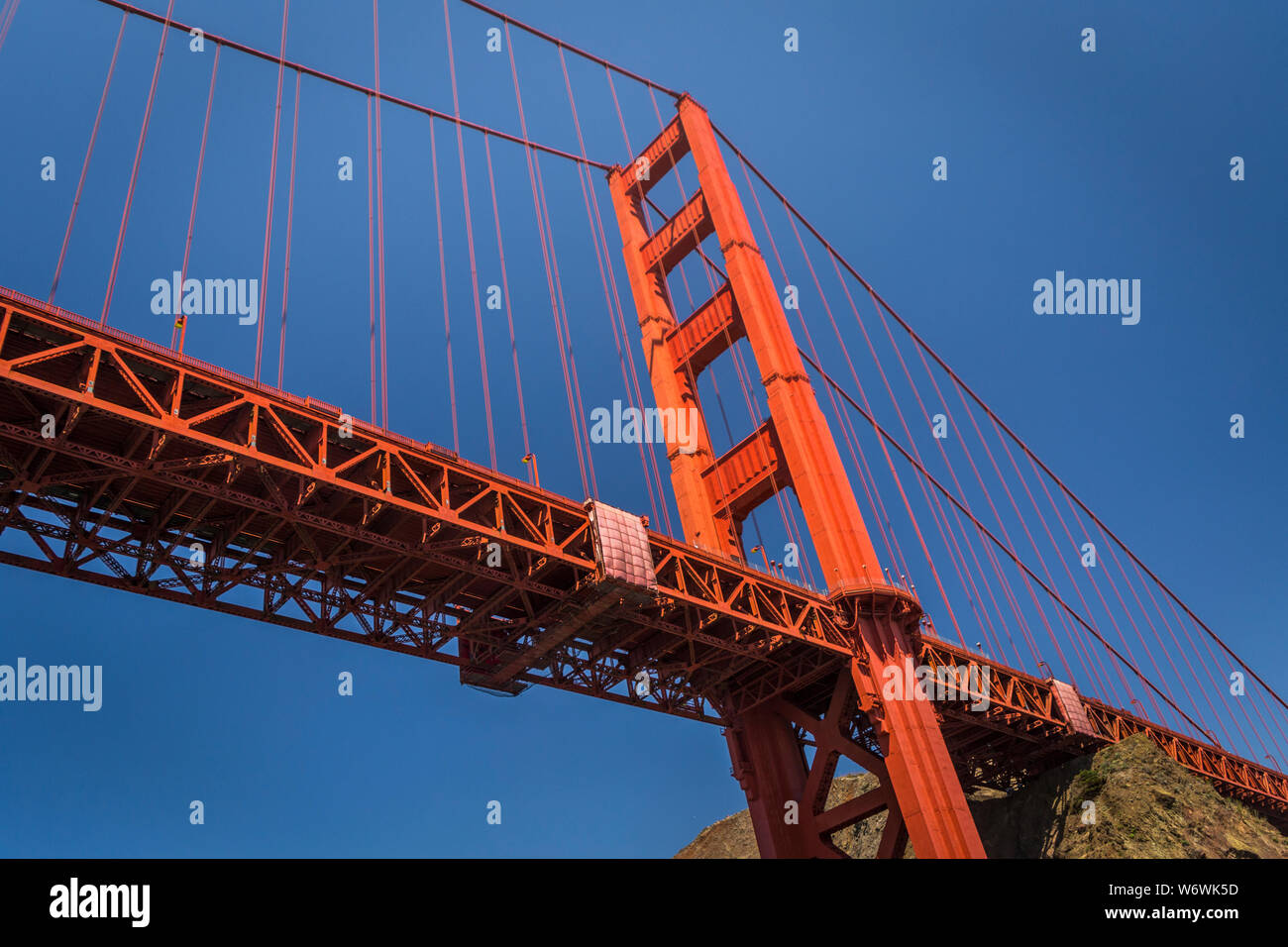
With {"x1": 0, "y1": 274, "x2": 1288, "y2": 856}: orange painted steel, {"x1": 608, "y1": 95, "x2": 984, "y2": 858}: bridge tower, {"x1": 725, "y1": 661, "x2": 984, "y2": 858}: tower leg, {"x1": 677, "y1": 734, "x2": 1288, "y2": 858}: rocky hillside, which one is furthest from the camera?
{"x1": 677, "y1": 734, "x2": 1288, "y2": 858}: rocky hillside

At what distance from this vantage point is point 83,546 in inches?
744

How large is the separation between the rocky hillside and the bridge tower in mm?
12968

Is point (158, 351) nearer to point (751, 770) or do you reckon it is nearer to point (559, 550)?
point (559, 550)

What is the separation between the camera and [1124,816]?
3706 cm

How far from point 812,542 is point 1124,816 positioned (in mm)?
18716

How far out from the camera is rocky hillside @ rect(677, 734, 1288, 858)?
3600 centimetres

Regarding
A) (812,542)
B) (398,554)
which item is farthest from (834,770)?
(398,554)
